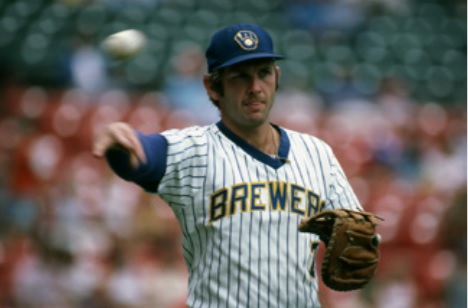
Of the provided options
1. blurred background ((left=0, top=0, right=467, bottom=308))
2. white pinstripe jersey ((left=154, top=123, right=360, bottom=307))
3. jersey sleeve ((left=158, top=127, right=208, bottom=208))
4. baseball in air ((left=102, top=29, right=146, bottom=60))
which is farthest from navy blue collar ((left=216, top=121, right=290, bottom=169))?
blurred background ((left=0, top=0, right=467, bottom=308))

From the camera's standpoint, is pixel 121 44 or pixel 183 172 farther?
pixel 121 44

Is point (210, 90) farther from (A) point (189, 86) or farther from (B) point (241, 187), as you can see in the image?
(A) point (189, 86)

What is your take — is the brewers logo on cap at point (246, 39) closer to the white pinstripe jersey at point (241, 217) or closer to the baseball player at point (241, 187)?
the baseball player at point (241, 187)

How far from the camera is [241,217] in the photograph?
11.0 ft

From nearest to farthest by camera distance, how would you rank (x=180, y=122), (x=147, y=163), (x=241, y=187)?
1. (x=147, y=163)
2. (x=241, y=187)
3. (x=180, y=122)

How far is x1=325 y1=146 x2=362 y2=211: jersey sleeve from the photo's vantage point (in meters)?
3.56

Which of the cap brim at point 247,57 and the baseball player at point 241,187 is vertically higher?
the cap brim at point 247,57

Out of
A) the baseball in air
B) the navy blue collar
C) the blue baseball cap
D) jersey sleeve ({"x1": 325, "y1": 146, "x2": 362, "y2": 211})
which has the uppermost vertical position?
the baseball in air

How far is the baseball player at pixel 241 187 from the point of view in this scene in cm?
334

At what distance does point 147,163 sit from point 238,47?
1.77ft

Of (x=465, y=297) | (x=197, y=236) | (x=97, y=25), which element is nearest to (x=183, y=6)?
(x=97, y=25)

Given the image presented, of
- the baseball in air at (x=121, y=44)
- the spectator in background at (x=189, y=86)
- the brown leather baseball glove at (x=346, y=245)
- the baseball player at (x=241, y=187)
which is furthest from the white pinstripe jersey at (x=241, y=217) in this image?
the spectator in background at (x=189, y=86)

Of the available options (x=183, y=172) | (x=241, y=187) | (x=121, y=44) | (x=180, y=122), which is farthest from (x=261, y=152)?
(x=180, y=122)

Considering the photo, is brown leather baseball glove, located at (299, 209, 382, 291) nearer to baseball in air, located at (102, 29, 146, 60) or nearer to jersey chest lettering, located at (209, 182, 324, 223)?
jersey chest lettering, located at (209, 182, 324, 223)
